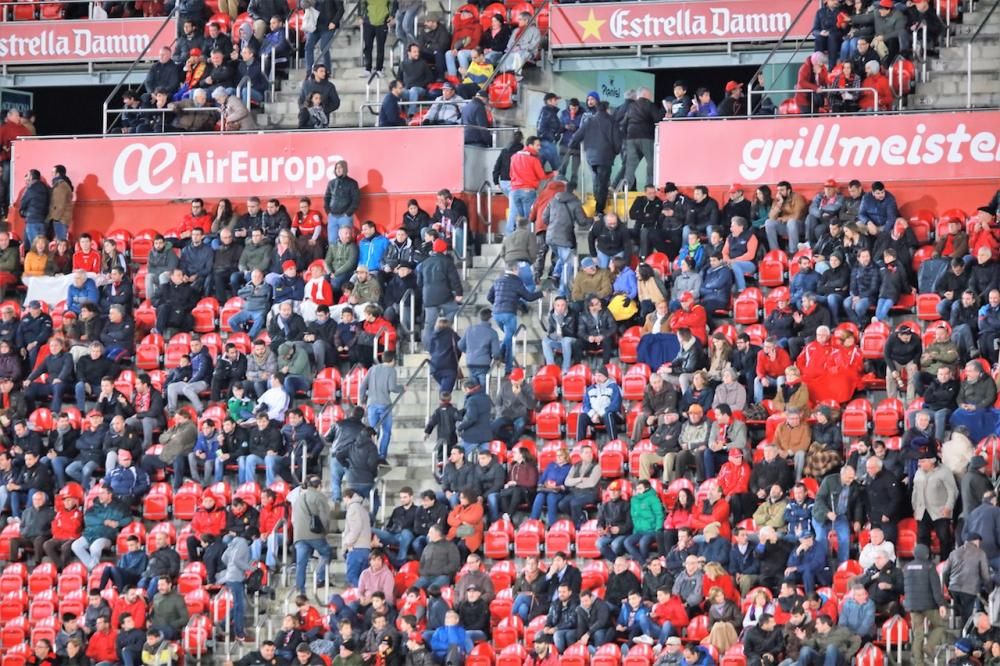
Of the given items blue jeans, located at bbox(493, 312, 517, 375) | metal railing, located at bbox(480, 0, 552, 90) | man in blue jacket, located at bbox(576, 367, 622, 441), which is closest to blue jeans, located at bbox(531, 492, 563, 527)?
man in blue jacket, located at bbox(576, 367, 622, 441)

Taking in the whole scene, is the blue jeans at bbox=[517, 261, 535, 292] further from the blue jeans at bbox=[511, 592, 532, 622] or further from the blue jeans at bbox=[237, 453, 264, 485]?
the blue jeans at bbox=[511, 592, 532, 622]

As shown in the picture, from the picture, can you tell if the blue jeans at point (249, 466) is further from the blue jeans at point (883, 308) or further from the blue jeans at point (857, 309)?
the blue jeans at point (883, 308)

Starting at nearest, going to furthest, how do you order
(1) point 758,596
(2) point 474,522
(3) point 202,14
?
(1) point 758,596, (2) point 474,522, (3) point 202,14

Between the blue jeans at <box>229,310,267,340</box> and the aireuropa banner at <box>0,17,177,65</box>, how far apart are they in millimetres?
6827

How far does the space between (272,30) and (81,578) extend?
9120 mm

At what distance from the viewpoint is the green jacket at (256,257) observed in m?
29.4

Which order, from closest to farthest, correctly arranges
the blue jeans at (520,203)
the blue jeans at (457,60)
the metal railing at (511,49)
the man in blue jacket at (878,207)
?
1. the man in blue jacket at (878,207)
2. the blue jeans at (520,203)
3. the metal railing at (511,49)
4. the blue jeans at (457,60)

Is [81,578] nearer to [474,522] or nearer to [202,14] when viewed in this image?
[474,522]

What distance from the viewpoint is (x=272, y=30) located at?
1282 inches

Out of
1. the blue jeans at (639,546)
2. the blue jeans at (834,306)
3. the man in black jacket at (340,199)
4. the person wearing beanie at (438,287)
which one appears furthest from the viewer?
the man in black jacket at (340,199)

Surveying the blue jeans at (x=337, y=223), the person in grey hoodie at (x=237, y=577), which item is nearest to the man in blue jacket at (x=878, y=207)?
the blue jeans at (x=337, y=223)

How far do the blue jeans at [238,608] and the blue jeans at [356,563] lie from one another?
1060 millimetres

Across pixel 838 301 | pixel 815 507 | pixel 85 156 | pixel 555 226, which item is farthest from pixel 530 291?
pixel 85 156

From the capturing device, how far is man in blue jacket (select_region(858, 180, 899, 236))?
27.6 meters
